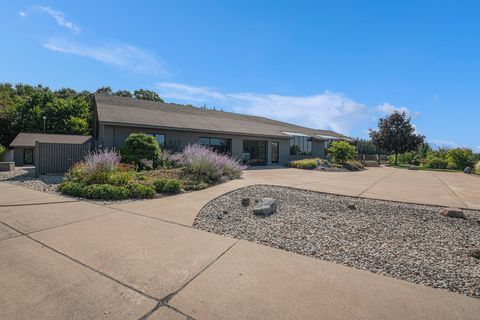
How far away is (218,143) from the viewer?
705 inches

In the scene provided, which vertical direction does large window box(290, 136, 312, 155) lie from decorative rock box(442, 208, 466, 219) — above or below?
above

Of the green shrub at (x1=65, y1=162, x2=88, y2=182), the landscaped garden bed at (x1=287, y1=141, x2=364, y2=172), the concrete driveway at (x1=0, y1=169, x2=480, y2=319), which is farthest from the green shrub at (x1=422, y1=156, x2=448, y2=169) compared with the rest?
the green shrub at (x1=65, y1=162, x2=88, y2=182)

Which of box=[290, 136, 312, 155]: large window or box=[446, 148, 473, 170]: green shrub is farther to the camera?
box=[290, 136, 312, 155]: large window

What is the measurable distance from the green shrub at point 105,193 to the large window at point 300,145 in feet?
58.3

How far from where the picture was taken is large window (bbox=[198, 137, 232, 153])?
17.1 metres

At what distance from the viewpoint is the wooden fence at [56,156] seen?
11.6 metres

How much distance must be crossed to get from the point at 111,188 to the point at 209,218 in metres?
3.51

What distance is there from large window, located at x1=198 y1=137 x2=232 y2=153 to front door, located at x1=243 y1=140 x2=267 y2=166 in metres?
1.55

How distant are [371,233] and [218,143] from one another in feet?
46.1

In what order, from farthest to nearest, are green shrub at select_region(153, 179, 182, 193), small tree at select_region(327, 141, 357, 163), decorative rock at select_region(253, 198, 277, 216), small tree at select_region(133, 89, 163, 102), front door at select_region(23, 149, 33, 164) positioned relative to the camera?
small tree at select_region(133, 89, 163, 102), front door at select_region(23, 149, 33, 164), small tree at select_region(327, 141, 357, 163), green shrub at select_region(153, 179, 182, 193), decorative rock at select_region(253, 198, 277, 216)

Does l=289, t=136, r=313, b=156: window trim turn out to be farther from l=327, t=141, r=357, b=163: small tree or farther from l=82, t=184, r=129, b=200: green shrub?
l=82, t=184, r=129, b=200: green shrub

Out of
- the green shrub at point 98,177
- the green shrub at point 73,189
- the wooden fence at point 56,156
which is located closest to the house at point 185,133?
the wooden fence at point 56,156

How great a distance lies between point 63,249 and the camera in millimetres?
3660

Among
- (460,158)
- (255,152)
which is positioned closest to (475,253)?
(255,152)
